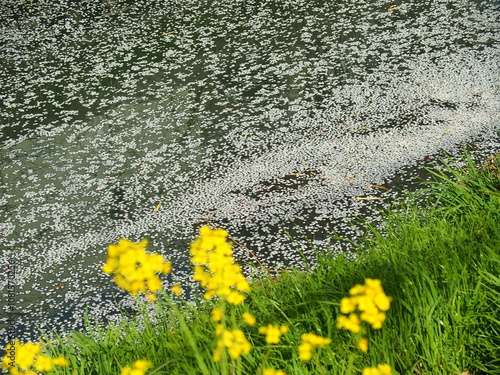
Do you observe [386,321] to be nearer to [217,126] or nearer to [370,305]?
[370,305]

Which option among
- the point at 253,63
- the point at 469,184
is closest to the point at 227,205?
the point at 469,184

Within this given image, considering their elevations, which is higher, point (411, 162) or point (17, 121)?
point (17, 121)

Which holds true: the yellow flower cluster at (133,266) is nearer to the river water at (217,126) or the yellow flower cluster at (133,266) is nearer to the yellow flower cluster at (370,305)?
the yellow flower cluster at (370,305)

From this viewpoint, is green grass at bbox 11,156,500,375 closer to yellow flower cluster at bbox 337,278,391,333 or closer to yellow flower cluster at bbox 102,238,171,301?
yellow flower cluster at bbox 102,238,171,301

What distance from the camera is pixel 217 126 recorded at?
4141 mm

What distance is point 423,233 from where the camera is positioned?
2.62 meters

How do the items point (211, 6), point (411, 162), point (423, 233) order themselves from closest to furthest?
point (423, 233), point (411, 162), point (211, 6)

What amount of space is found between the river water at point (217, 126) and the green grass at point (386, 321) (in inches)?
18.7

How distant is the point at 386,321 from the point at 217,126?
2325 millimetres

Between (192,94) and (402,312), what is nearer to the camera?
(402,312)

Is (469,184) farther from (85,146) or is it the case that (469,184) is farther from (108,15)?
(108,15)

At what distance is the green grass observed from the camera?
195cm

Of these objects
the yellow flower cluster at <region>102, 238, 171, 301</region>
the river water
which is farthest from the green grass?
the river water

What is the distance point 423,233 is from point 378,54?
259cm
